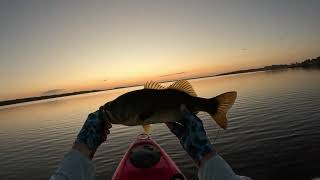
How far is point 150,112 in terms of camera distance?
172 inches

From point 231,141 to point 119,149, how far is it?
385 inches

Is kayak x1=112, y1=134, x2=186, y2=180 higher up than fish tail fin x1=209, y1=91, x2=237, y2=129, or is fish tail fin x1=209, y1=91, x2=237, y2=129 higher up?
fish tail fin x1=209, y1=91, x2=237, y2=129

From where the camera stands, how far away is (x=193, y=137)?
14.0 ft

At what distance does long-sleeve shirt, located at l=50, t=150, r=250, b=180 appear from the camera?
384cm

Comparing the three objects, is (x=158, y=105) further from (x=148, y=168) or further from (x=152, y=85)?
(x=148, y=168)

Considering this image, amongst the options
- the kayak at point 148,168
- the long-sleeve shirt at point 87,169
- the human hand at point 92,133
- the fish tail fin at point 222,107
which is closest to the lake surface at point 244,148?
the kayak at point 148,168

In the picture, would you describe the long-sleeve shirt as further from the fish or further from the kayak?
the kayak

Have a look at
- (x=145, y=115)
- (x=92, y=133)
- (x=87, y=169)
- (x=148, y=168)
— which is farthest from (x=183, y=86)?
(x=148, y=168)

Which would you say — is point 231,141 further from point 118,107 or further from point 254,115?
point 118,107

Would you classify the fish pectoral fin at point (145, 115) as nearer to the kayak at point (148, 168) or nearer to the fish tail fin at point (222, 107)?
the fish tail fin at point (222, 107)

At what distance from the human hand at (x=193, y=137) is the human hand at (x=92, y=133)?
2.99 feet

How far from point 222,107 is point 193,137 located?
86 cm

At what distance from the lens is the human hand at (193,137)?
4070 millimetres

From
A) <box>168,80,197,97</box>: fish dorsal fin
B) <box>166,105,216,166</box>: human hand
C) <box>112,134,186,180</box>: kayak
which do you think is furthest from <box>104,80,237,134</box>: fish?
<box>112,134,186,180</box>: kayak
